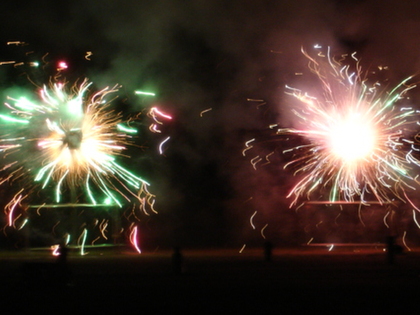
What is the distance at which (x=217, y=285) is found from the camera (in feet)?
40.9

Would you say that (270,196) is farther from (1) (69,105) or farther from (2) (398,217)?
(1) (69,105)

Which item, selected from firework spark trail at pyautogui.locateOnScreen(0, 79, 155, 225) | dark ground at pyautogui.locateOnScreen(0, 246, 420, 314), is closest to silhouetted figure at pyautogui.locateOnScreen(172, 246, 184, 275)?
dark ground at pyautogui.locateOnScreen(0, 246, 420, 314)

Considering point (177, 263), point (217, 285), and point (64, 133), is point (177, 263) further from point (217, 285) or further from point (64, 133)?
point (64, 133)

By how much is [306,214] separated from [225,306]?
13527mm

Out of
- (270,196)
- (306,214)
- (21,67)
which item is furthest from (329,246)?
(21,67)

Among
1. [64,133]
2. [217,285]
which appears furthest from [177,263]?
[64,133]

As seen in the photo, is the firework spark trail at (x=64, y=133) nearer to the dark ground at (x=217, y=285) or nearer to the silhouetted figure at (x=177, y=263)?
the dark ground at (x=217, y=285)

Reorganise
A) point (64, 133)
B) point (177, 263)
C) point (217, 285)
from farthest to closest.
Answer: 1. point (64, 133)
2. point (177, 263)
3. point (217, 285)

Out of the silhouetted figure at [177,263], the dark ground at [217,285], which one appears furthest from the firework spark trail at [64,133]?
the silhouetted figure at [177,263]

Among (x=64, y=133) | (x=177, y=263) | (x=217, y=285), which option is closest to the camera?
(x=217, y=285)

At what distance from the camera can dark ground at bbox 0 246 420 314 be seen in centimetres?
954

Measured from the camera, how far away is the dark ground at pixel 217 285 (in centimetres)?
954

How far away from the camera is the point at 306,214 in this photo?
74.6 ft

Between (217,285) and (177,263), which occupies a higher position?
(177,263)
